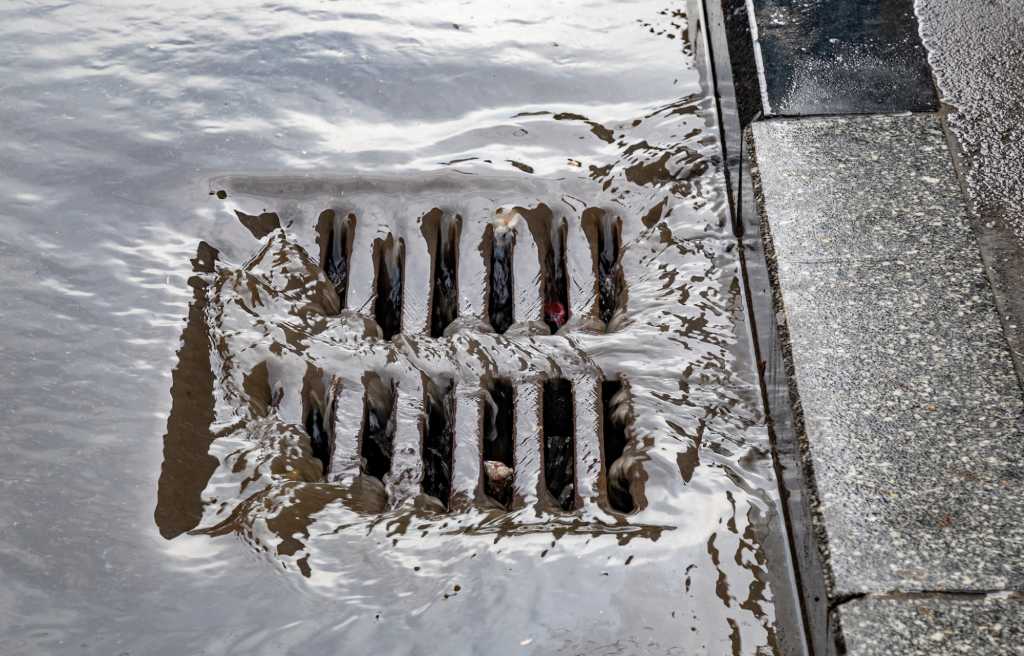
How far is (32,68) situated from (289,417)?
1.70 m

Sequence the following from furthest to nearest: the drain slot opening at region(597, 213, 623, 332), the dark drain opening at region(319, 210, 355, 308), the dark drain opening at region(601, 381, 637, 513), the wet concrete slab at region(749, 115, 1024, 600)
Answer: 1. the dark drain opening at region(319, 210, 355, 308)
2. the drain slot opening at region(597, 213, 623, 332)
3. the dark drain opening at region(601, 381, 637, 513)
4. the wet concrete slab at region(749, 115, 1024, 600)

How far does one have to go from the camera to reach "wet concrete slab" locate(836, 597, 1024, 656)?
4.13 feet

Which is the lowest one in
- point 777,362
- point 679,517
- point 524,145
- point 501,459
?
point 679,517

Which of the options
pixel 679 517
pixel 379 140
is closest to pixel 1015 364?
pixel 679 517

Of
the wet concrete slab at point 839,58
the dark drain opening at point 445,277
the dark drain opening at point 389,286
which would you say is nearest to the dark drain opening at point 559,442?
the dark drain opening at point 445,277

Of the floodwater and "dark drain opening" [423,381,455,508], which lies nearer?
the floodwater

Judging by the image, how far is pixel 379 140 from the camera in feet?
8.04

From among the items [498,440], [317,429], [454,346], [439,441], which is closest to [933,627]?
[498,440]

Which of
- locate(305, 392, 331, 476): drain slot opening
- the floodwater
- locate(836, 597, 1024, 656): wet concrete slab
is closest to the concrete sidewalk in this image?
locate(836, 597, 1024, 656): wet concrete slab

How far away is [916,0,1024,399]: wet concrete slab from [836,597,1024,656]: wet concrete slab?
22.7 inches

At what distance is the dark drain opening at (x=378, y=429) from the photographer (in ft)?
6.11

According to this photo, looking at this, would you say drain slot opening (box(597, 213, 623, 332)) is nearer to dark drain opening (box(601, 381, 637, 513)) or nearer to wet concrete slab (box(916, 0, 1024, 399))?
dark drain opening (box(601, 381, 637, 513))

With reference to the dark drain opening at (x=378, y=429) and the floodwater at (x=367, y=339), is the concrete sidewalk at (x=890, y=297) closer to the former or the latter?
the floodwater at (x=367, y=339)

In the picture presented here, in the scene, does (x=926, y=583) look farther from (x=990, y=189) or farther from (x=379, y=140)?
(x=379, y=140)
